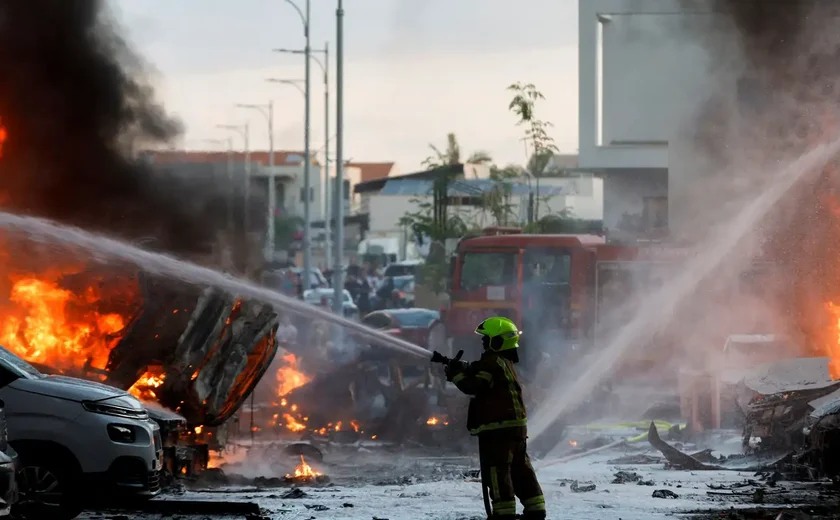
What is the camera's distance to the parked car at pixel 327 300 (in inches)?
1292

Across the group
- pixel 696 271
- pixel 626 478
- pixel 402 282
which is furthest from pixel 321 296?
pixel 626 478

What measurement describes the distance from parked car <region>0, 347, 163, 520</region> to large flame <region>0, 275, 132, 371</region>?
11.1ft

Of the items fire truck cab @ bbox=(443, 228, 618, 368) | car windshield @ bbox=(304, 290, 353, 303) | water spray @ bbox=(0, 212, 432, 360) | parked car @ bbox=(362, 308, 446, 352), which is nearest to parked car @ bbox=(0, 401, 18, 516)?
water spray @ bbox=(0, 212, 432, 360)

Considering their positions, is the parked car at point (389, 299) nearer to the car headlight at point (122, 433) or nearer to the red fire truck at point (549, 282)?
the red fire truck at point (549, 282)

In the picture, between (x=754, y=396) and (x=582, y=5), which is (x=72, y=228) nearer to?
(x=754, y=396)

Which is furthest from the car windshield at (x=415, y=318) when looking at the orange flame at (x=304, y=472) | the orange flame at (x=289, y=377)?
the orange flame at (x=304, y=472)

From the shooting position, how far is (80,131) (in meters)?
16.5

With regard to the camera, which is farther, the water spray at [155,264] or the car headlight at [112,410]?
the water spray at [155,264]

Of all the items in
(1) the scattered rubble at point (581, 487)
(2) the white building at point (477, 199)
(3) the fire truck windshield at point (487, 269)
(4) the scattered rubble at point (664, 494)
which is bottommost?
(1) the scattered rubble at point (581, 487)

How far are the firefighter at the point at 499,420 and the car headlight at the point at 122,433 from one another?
224 centimetres

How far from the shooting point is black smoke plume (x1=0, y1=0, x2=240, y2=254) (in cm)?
1557

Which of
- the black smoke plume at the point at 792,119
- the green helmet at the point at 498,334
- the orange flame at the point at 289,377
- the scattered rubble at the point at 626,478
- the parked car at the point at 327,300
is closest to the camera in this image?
the green helmet at the point at 498,334

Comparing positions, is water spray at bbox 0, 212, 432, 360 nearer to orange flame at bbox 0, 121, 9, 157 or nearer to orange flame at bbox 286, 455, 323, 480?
orange flame at bbox 0, 121, 9, 157

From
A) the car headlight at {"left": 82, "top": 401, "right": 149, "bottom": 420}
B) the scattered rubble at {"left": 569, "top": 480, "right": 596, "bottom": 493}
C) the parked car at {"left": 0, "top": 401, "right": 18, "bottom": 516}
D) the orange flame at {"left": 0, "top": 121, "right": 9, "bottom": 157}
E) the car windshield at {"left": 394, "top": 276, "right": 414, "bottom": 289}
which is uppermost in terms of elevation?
the orange flame at {"left": 0, "top": 121, "right": 9, "bottom": 157}
